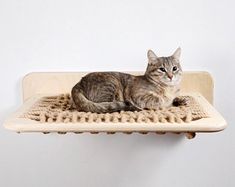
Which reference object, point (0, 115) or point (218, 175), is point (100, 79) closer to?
point (0, 115)

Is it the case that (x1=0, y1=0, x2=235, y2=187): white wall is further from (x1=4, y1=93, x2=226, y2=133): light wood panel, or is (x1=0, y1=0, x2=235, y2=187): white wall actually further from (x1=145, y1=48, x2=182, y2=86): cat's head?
(x1=4, y1=93, x2=226, y2=133): light wood panel

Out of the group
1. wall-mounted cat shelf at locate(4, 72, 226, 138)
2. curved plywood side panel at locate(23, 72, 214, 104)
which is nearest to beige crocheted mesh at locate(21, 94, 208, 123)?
wall-mounted cat shelf at locate(4, 72, 226, 138)

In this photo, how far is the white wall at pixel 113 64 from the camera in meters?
0.82

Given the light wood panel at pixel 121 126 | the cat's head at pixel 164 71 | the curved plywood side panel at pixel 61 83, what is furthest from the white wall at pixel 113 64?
the light wood panel at pixel 121 126

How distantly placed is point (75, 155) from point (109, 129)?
36cm

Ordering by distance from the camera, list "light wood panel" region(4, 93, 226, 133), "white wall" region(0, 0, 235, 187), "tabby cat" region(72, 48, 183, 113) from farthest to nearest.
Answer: "white wall" region(0, 0, 235, 187), "tabby cat" region(72, 48, 183, 113), "light wood panel" region(4, 93, 226, 133)

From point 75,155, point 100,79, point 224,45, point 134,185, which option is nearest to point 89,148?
point 75,155

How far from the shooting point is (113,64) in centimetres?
84

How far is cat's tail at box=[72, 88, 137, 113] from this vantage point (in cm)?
65

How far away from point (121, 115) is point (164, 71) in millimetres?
145

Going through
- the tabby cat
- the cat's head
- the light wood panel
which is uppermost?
the cat's head

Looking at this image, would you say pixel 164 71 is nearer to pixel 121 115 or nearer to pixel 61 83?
pixel 121 115

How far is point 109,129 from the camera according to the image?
1.87 ft

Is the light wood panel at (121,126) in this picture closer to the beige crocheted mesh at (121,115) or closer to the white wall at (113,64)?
the beige crocheted mesh at (121,115)
